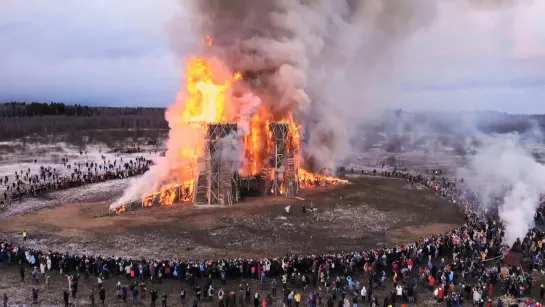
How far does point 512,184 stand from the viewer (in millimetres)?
40438

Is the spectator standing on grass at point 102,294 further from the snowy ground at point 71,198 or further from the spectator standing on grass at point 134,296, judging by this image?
the snowy ground at point 71,198

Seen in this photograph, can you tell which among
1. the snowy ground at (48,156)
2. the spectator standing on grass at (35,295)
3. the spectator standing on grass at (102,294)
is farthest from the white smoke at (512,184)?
the snowy ground at (48,156)

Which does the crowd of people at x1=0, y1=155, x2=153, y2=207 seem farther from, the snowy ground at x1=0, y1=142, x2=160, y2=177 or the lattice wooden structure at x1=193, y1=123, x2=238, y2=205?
the lattice wooden structure at x1=193, y1=123, x2=238, y2=205

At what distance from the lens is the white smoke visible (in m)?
34.2

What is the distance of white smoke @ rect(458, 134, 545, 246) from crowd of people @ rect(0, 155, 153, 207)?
143 ft

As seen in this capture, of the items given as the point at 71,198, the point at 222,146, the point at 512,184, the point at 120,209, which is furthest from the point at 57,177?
the point at 512,184

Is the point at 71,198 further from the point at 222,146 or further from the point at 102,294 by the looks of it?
the point at 102,294

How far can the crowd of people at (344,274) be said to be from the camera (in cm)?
2425

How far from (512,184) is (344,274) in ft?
69.1

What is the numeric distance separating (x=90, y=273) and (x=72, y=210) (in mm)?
17465

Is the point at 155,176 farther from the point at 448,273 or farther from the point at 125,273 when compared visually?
the point at 448,273

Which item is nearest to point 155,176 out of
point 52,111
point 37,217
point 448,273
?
point 37,217

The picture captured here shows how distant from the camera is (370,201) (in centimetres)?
4772

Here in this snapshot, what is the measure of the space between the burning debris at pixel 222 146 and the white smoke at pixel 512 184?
18518 mm
